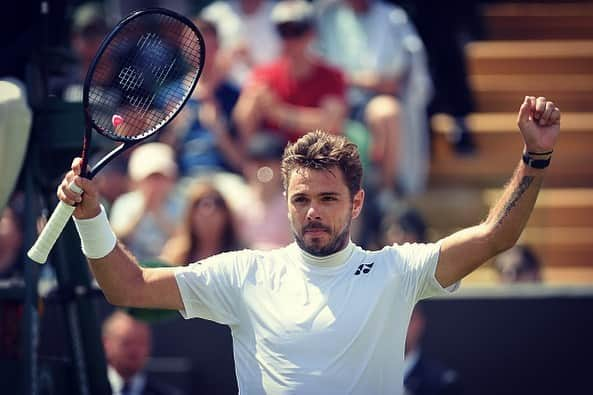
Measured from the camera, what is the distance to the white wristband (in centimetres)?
411

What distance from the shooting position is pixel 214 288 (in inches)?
170

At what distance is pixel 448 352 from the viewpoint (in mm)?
7242

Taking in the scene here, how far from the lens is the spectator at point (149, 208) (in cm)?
789

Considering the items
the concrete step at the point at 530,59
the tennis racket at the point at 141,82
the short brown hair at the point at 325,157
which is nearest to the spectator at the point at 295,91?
the concrete step at the point at 530,59

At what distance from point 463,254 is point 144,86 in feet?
4.12

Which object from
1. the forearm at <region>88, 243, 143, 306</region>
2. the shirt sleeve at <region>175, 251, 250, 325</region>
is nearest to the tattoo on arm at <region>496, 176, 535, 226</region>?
the shirt sleeve at <region>175, 251, 250, 325</region>

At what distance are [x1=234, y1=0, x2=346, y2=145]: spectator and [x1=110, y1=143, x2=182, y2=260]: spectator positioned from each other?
0.63 meters

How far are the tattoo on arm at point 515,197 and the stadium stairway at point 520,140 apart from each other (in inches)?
180

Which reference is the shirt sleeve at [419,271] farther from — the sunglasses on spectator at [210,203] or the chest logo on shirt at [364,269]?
the sunglasses on spectator at [210,203]

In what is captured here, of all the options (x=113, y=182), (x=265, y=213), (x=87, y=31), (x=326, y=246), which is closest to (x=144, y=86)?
(x=326, y=246)

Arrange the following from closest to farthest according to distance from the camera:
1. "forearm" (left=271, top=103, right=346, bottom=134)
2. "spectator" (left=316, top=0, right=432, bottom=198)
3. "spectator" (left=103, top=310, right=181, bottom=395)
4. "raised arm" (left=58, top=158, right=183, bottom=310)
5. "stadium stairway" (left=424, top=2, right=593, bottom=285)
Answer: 1. "raised arm" (left=58, top=158, right=183, bottom=310)
2. "spectator" (left=103, top=310, right=181, bottom=395)
3. "forearm" (left=271, top=103, right=346, bottom=134)
4. "spectator" (left=316, top=0, right=432, bottom=198)
5. "stadium stairway" (left=424, top=2, right=593, bottom=285)

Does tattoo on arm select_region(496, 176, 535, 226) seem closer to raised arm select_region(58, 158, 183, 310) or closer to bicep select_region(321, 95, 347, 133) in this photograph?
raised arm select_region(58, 158, 183, 310)

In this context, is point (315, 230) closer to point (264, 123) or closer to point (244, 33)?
point (264, 123)

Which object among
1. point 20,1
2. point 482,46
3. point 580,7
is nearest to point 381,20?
point 482,46
